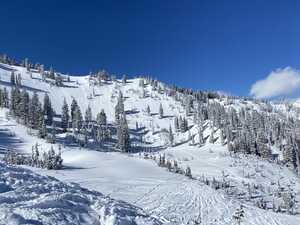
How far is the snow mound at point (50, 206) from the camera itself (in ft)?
86.7

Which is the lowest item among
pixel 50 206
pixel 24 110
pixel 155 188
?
pixel 155 188

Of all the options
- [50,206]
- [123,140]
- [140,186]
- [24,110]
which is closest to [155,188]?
[140,186]

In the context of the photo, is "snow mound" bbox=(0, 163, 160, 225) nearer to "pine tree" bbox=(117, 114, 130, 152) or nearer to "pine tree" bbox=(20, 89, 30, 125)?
"pine tree" bbox=(20, 89, 30, 125)

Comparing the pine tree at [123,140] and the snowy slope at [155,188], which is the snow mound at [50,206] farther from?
the pine tree at [123,140]

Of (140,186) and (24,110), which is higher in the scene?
(24,110)

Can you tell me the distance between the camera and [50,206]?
29.1m

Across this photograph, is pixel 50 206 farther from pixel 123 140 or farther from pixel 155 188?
pixel 123 140

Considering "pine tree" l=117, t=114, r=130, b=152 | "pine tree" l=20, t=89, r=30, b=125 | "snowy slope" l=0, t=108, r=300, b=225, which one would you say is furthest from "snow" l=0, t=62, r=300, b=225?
"pine tree" l=117, t=114, r=130, b=152

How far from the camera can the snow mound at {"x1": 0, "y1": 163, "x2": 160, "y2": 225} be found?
26422mm

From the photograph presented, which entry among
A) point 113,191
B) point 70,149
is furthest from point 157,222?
point 70,149

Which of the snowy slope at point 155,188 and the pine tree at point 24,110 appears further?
the pine tree at point 24,110

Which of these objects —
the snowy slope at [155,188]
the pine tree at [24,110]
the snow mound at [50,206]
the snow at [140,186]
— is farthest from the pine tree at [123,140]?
the snow mound at [50,206]

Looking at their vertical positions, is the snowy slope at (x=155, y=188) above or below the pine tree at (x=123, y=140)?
below

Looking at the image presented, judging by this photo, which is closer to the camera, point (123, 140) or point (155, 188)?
point (155, 188)
